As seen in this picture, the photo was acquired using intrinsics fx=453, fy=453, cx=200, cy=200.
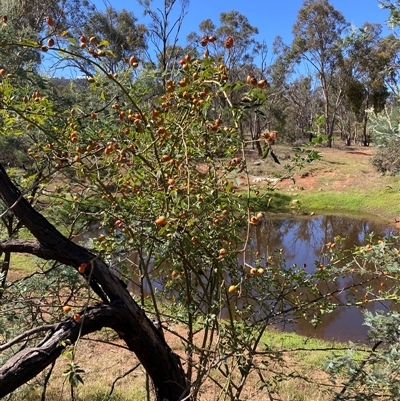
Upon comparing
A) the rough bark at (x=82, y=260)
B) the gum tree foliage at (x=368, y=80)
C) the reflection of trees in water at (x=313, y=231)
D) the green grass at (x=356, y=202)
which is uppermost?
the gum tree foliage at (x=368, y=80)

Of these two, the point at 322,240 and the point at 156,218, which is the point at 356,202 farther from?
the point at 156,218

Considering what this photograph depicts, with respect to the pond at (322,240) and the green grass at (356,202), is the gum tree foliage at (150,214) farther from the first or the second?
the green grass at (356,202)

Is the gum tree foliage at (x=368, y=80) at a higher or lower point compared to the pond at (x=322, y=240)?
higher

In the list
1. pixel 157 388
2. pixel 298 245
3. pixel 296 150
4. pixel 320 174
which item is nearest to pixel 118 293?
pixel 157 388

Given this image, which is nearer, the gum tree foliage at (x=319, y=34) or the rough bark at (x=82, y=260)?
the rough bark at (x=82, y=260)

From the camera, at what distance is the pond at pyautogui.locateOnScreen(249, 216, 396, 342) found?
276 inches

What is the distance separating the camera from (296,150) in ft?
5.82

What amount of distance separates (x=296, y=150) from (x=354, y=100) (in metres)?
25.4

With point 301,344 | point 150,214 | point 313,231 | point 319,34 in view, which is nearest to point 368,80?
point 319,34

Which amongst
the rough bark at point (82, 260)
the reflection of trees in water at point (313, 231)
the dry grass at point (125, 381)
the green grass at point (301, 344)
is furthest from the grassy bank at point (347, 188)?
the rough bark at point (82, 260)

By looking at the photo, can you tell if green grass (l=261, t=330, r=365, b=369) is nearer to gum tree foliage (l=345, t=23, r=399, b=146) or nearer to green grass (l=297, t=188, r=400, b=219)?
green grass (l=297, t=188, r=400, b=219)

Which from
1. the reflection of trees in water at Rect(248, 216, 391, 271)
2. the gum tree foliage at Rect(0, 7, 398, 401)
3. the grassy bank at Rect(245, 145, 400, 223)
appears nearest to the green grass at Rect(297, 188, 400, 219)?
the grassy bank at Rect(245, 145, 400, 223)

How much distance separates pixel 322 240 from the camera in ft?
40.5

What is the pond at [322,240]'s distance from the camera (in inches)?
276
